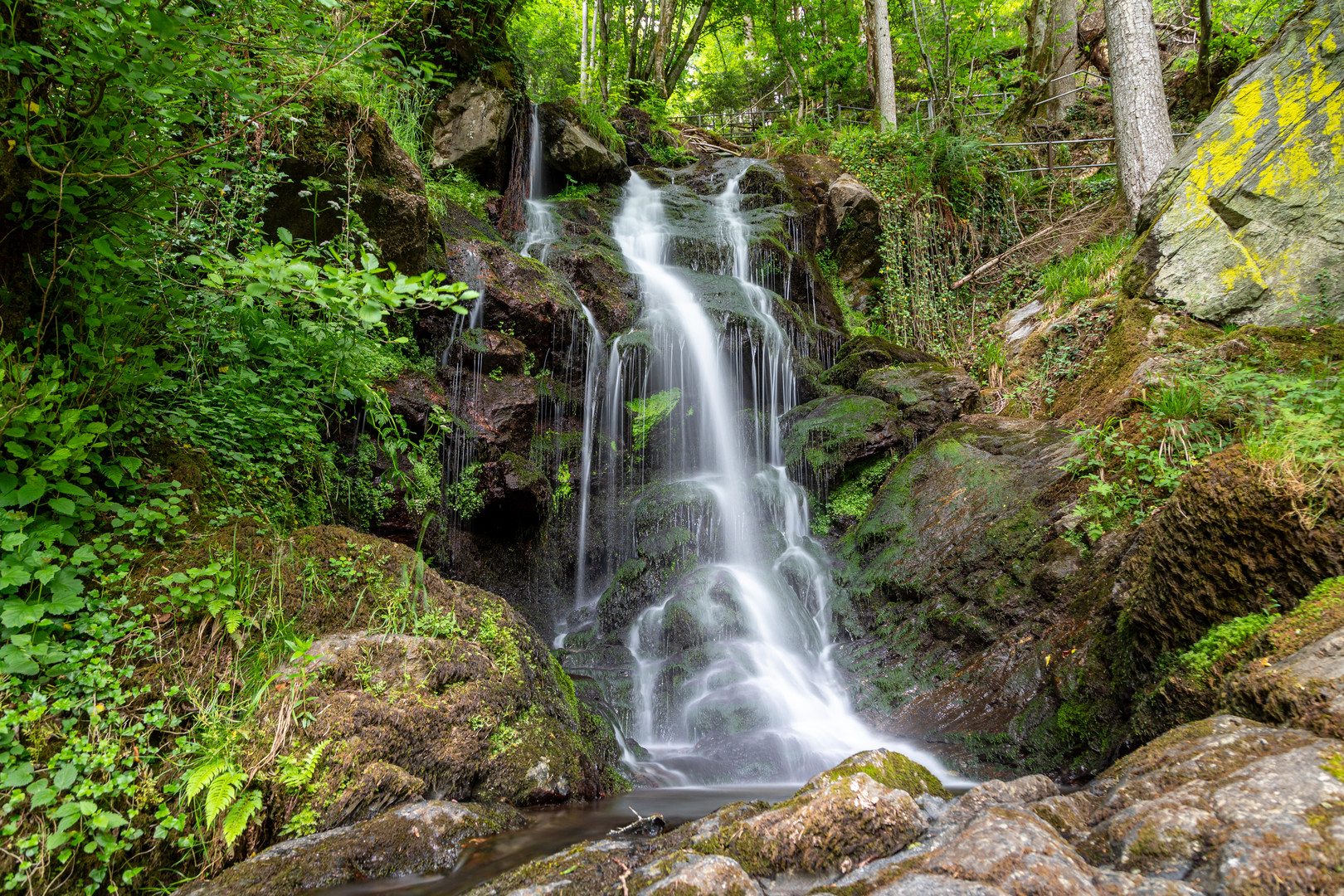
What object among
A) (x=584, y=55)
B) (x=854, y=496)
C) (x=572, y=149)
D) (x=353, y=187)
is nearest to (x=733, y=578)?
(x=854, y=496)

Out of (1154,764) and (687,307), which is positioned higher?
(687,307)

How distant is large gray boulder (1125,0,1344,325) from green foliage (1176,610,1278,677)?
3552 millimetres

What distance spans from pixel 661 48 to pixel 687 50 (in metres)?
1.24

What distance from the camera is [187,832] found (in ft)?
7.80

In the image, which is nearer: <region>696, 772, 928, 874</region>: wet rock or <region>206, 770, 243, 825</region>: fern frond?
<region>696, 772, 928, 874</region>: wet rock

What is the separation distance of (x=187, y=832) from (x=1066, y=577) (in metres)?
5.53

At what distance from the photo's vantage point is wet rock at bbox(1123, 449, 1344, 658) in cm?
279

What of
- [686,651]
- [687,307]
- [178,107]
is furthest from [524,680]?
[687,307]

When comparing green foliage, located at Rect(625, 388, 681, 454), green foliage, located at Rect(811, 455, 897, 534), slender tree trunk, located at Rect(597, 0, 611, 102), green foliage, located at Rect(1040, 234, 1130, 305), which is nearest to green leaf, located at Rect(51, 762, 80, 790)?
green foliage, located at Rect(811, 455, 897, 534)

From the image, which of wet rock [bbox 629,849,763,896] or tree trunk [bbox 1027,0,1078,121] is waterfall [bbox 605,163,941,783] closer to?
wet rock [bbox 629,849,763,896]

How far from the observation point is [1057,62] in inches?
553

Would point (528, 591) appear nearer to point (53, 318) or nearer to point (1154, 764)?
point (53, 318)

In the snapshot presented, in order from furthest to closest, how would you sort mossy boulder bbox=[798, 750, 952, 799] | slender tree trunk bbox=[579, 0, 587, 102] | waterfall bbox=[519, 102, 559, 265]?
slender tree trunk bbox=[579, 0, 587, 102] → waterfall bbox=[519, 102, 559, 265] → mossy boulder bbox=[798, 750, 952, 799]

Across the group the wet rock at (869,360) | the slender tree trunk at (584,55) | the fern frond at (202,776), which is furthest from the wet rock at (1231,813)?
the slender tree trunk at (584,55)
